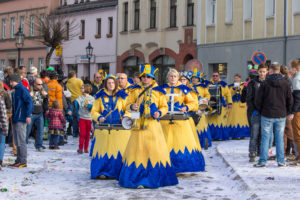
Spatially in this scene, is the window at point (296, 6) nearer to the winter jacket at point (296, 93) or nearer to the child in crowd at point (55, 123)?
the child in crowd at point (55, 123)

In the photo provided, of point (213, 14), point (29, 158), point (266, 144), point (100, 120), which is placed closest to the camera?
point (100, 120)

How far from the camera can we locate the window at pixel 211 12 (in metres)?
33.8

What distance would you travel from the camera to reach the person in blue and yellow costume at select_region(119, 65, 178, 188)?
984 cm

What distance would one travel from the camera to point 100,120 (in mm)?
11039

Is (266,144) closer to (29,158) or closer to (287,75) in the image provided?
(287,75)

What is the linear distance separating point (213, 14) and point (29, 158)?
21.7 m

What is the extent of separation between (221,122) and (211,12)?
52.3ft

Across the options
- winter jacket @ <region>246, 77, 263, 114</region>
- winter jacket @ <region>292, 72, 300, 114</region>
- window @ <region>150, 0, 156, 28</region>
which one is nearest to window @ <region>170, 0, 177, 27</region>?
window @ <region>150, 0, 156, 28</region>

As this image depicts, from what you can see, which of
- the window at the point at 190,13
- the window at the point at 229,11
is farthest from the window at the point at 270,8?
the window at the point at 190,13

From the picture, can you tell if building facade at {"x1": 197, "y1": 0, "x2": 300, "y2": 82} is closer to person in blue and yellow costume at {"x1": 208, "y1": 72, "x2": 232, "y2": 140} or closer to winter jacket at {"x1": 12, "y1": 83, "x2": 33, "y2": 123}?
person in blue and yellow costume at {"x1": 208, "y1": 72, "x2": 232, "y2": 140}

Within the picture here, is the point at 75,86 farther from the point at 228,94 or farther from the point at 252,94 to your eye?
the point at 252,94

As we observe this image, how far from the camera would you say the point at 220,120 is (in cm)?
1897

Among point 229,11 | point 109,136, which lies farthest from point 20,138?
point 229,11

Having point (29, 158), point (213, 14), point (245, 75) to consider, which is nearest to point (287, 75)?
point (29, 158)
